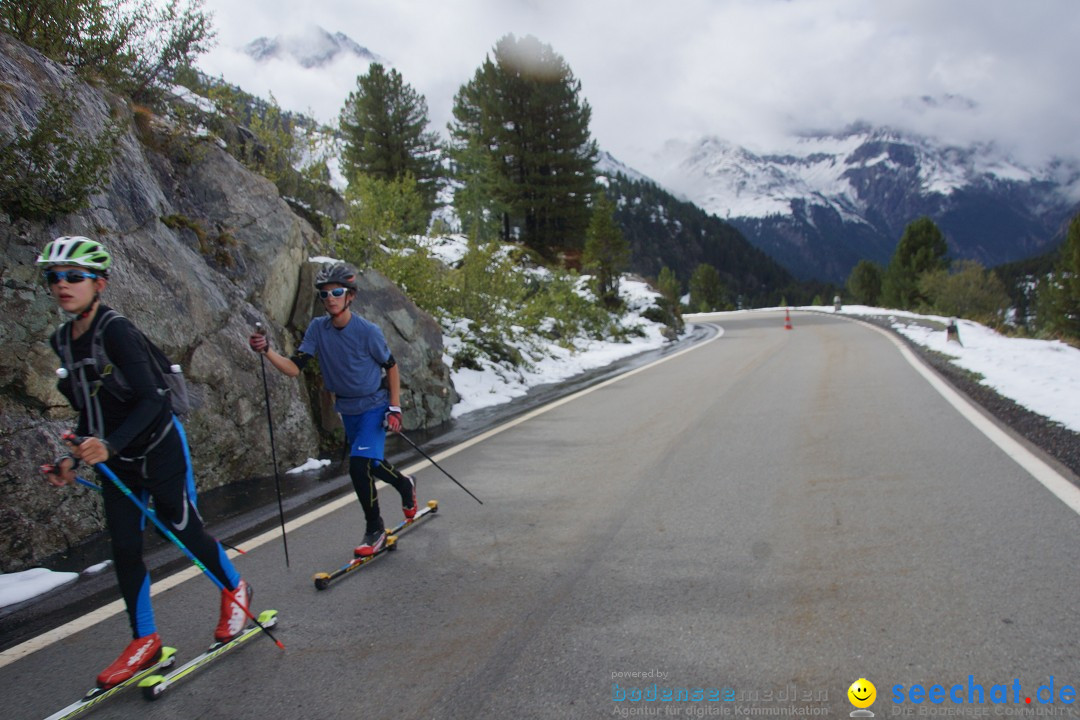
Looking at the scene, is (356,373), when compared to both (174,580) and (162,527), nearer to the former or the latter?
(162,527)

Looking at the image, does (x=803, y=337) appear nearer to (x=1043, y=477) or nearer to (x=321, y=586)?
(x=1043, y=477)

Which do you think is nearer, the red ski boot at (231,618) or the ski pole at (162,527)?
→ the ski pole at (162,527)

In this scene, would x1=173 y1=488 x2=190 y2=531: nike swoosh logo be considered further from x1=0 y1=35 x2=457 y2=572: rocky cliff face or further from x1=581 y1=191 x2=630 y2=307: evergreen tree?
x1=581 y1=191 x2=630 y2=307: evergreen tree

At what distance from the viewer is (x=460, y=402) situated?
1015 cm

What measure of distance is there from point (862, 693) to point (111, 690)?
10.1 feet

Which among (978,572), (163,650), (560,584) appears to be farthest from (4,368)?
(978,572)

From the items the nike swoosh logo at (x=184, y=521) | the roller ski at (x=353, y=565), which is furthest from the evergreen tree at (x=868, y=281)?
the nike swoosh logo at (x=184, y=521)

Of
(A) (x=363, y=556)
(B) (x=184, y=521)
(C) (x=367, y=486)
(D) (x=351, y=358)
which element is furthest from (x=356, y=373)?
(B) (x=184, y=521)

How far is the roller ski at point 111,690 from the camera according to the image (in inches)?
103

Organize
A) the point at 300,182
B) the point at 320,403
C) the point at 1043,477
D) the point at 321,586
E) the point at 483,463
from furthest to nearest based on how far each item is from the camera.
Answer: the point at 300,182 → the point at 320,403 → the point at 483,463 → the point at 1043,477 → the point at 321,586

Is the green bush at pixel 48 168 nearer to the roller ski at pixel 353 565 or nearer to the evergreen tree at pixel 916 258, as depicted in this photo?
the roller ski at pixel 353 565

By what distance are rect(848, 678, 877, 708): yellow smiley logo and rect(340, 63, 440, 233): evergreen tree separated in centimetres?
3572

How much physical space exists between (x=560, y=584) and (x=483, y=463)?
117 inches

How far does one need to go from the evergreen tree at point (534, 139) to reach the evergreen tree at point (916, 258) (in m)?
49.6
